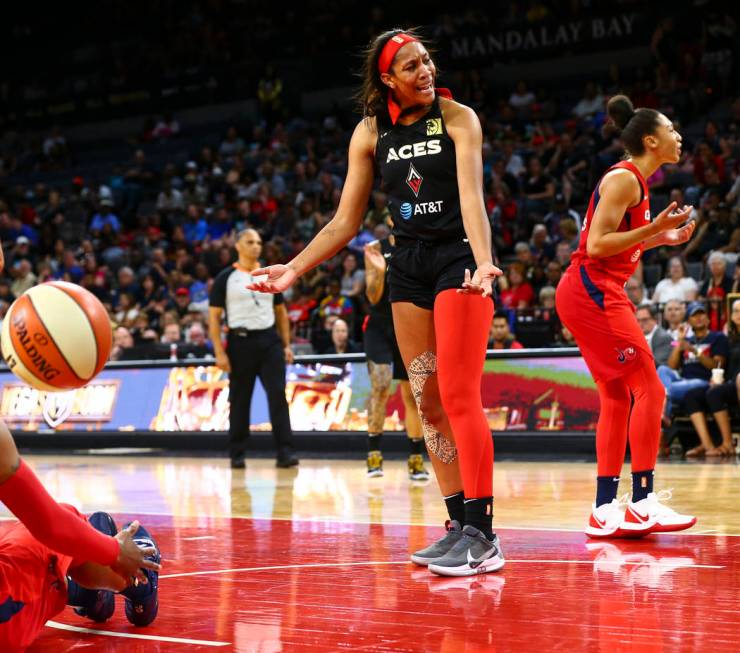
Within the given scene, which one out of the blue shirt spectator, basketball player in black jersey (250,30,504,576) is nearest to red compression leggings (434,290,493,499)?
basketball player in black jersey (250,30,504,576)

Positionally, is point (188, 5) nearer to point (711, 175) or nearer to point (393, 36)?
point (711, 175)

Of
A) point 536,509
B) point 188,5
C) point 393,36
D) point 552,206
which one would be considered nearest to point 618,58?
point 552,206

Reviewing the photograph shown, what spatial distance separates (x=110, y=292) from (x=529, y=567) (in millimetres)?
16937

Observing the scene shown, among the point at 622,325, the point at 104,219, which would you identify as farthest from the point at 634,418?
the point at 104,219

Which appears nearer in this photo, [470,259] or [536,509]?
[470,259]

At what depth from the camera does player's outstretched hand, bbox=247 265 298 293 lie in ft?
15.8

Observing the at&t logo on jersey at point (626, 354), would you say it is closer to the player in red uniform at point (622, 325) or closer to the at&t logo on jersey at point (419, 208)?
the player in red uniform at point (622, 325)

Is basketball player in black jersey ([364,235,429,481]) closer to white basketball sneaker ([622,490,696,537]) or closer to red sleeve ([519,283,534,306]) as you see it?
white basketball sneaker ([622,490,696,537])

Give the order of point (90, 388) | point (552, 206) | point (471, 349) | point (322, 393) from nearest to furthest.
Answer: point (471, 349) → point (322, 393) → point (90, 388) → point (552, 206)

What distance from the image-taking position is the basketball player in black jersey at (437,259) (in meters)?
4.71

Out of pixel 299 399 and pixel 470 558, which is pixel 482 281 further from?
pixel 299 399

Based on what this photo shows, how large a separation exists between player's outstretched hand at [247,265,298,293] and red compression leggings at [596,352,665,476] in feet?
6.36

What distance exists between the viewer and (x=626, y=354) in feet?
18.9

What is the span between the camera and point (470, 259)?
478 centimetres
